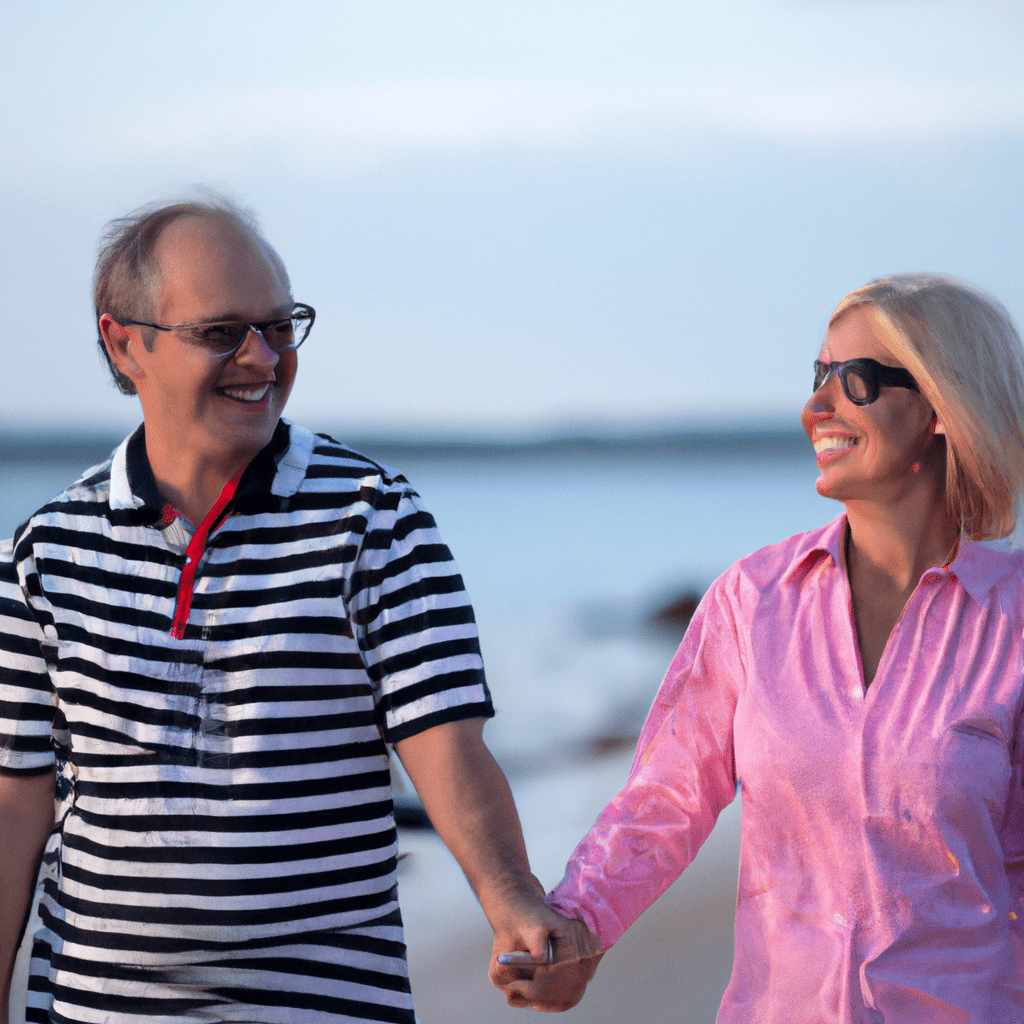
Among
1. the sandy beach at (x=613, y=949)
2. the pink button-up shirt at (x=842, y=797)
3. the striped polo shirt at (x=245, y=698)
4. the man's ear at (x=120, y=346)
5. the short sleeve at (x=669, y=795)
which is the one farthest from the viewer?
the sandy beach at (x=613, y=949)

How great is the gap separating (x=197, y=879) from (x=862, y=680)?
0.99 m

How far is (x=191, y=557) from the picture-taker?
194 cm

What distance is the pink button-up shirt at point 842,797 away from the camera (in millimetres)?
1749

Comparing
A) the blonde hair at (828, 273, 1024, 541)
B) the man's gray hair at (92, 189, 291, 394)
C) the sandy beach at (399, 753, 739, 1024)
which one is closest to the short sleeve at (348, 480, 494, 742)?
the man's gray hair at (92, 189, 291, 394)

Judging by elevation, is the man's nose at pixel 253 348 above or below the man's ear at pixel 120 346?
below

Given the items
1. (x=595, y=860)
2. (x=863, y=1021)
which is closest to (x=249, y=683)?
(x=595, y=860)

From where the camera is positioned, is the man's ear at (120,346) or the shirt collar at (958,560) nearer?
the shirt collar at (958,560)

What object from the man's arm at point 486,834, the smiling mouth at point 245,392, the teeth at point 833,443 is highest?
the smiling mouth at point 245,392

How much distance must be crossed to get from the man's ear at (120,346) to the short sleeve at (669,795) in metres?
0.98

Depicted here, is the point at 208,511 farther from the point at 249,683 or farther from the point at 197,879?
the point at 197,879

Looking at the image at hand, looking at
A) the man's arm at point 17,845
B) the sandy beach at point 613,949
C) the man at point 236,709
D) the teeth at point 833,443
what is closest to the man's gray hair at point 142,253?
the man at point 236,709

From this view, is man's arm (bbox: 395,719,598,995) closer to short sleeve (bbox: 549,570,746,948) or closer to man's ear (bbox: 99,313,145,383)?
short sleeve (bbox: 549,570,746,948)

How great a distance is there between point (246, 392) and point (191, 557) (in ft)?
0.88

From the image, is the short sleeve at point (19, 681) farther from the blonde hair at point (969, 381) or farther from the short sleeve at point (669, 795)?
the blonde hair at point (969, 381)
